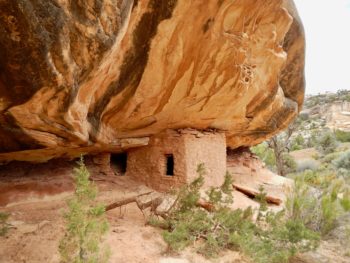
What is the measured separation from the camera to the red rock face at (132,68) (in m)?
2.22

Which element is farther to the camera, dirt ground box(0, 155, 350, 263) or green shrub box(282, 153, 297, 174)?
green shrub box(282, 153, 297, 174)

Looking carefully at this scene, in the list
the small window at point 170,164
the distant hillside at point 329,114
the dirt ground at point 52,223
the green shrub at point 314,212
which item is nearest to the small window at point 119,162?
the dirt ground at point 52,223

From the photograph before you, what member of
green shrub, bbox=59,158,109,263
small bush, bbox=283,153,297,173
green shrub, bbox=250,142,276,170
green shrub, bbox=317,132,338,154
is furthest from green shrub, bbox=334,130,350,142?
green shrub, bbox=59,158,109,263

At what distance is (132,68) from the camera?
368 cm

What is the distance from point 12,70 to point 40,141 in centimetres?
128

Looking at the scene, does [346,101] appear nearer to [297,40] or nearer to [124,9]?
[297,40]

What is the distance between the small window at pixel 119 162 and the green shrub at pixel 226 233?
2.58 m

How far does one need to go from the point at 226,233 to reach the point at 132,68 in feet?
7.17

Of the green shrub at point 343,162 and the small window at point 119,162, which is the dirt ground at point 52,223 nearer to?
the small window at point 119,162

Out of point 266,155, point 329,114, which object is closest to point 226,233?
point 266,155

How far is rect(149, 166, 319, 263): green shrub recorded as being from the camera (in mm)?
3365

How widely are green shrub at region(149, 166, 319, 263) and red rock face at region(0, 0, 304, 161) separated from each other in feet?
4.64

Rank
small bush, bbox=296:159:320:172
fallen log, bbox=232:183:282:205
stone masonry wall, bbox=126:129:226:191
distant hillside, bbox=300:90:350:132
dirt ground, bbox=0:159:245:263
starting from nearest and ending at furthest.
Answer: dirt ground, bbox=0:159:245:263 → stone masonry wall, bbox=126:129:226:191 → fallen log, bbox=232:183:282:205 → small bush, bbox=296:159:320:172 → distant hillside, bbox=300:90:350:132

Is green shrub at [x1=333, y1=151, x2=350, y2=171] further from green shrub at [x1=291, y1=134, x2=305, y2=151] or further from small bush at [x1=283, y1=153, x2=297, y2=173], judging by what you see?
green shrub at [x1=291, y1=134, x2=305, y2=151]
